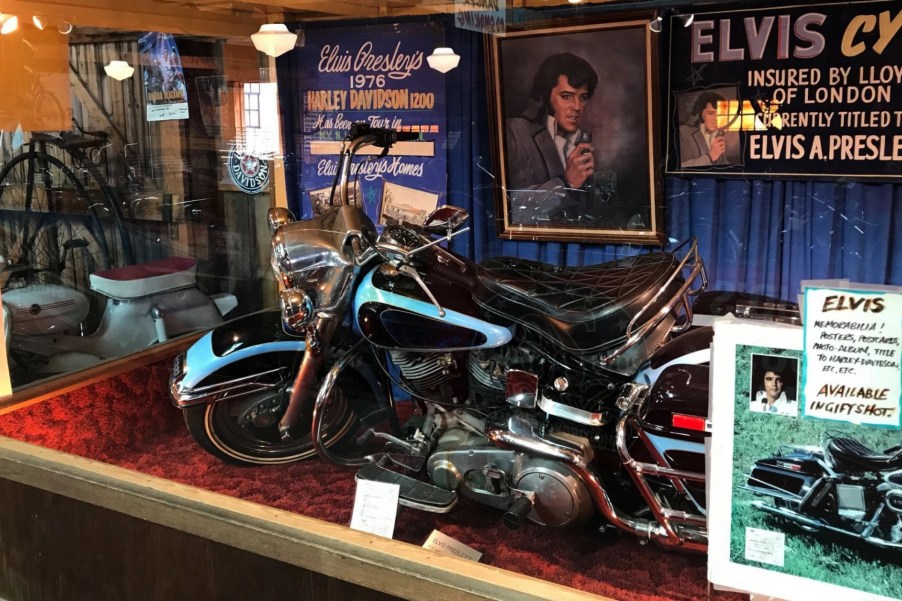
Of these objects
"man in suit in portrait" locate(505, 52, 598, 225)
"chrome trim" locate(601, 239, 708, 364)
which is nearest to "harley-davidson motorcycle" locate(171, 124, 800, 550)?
"chrome trim" locate(601, 239, 708, 364)

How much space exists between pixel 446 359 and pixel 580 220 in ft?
1.41

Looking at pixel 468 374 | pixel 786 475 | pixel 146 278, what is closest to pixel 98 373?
pixel 146 278

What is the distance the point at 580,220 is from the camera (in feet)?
4.89

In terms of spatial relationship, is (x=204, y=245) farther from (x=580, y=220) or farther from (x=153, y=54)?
(x=580, y=220)

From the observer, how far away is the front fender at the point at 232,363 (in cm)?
195

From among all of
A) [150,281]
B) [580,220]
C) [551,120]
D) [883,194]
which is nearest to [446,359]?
[580,220]

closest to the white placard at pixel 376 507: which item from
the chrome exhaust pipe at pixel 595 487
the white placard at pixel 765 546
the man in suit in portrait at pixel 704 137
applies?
the chrome exhaust pipe at pixel 595 487

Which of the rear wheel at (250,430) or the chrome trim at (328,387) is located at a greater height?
the chrome trim at (328,387)

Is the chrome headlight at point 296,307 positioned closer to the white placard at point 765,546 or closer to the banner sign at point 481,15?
the banner sign at point 481,15

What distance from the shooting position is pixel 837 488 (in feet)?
3.36

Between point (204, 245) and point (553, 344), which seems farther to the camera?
point (204, 245)

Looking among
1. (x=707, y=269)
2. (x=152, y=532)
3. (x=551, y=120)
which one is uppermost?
(x=551, y=120)

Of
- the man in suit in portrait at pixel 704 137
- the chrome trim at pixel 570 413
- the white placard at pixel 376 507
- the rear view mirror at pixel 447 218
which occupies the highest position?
the man in suit in portrait at pixel 704 137

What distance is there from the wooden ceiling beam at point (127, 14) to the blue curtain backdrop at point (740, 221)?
2.53 ft
